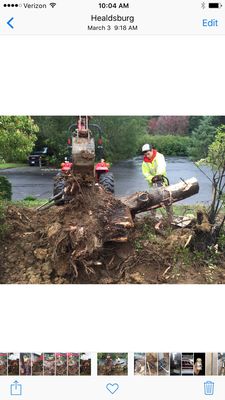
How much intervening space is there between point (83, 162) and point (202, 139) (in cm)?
154

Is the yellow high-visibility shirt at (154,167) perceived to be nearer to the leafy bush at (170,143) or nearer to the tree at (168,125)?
the leafy bush at (170,143)

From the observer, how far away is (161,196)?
471 cm

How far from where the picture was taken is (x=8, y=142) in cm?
446

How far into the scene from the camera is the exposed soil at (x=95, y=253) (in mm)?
4148

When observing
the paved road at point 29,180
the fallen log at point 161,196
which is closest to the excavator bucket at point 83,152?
the paved road at point 29,180

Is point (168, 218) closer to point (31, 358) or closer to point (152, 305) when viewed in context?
point (152, 305)

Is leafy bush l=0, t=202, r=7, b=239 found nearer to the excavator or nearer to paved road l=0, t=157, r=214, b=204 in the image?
paved road l=0, t=157, r=214, b=204

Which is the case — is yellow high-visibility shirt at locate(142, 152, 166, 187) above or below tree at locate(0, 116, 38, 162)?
below

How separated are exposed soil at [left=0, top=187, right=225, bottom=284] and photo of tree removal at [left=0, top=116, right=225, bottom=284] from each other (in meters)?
0.01

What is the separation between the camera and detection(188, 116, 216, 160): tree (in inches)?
176
